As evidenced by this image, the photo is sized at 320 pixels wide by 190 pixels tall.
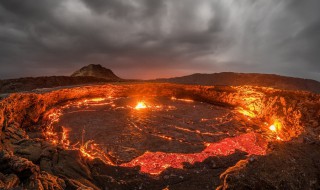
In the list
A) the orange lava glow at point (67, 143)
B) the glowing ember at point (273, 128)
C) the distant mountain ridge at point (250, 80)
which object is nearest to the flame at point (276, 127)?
the glowing ember at point (273, 128)

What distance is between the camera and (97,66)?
918 inches

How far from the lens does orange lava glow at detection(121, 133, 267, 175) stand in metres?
5.57

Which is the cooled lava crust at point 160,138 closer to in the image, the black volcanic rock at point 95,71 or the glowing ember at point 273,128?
the glowing ember at point 273,128

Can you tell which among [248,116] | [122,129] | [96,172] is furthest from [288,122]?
[96,172]

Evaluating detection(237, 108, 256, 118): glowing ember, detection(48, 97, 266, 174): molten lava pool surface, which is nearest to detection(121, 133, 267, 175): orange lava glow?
detection(48, 97, 266, 174): molten lava pool surface

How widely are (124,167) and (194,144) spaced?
233 centimetres

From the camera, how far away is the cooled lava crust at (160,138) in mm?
3680

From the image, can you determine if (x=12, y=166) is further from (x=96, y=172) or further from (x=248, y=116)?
(x=248, y=116)

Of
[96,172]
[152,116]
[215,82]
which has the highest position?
[215,82]

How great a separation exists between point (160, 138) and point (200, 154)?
1437 mm

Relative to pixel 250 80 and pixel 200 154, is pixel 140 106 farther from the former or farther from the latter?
pixel 250 80

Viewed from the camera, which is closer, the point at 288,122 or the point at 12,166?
the point at 12,166

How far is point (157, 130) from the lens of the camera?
775cm

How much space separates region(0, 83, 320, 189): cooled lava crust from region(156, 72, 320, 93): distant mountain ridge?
13.2 inches
